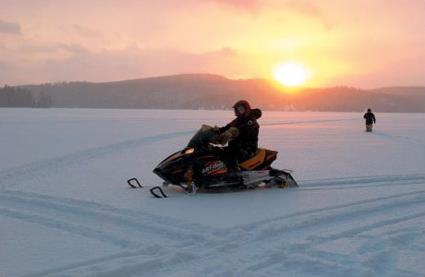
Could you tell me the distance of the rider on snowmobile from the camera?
813 centimetres

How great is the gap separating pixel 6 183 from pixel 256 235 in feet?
16.0

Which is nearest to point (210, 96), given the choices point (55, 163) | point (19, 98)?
point (19, 98)

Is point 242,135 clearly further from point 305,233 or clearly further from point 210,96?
point 210,96

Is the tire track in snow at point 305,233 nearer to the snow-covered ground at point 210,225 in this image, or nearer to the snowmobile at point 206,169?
the snow-covered ground at point 210,225

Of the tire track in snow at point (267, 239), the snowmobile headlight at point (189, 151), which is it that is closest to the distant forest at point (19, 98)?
the snowmobile headlight at point (189, 151)

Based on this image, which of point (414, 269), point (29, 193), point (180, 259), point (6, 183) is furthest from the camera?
point (6, 183)

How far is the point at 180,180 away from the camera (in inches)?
302

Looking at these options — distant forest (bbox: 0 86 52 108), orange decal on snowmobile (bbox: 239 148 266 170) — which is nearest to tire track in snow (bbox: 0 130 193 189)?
orange decal on snowmobile (bbox: 239 148 266 170)

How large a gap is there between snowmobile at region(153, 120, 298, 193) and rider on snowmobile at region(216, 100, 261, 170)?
0.11 meters

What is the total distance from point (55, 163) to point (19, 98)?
336 feet

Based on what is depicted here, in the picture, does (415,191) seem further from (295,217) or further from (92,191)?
(92,191)

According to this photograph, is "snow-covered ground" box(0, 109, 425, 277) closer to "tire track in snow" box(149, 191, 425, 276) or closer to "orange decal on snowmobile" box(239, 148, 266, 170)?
"tire track in snow" box(149, 191, 425, 276)

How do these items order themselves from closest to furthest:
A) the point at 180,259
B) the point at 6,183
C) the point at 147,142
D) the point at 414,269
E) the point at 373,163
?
the point at 414,269, the point at 180,259, the point at 6,183, the point at 373,163, the point at 147,142

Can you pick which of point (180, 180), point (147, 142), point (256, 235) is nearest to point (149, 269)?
point (256, 235)
